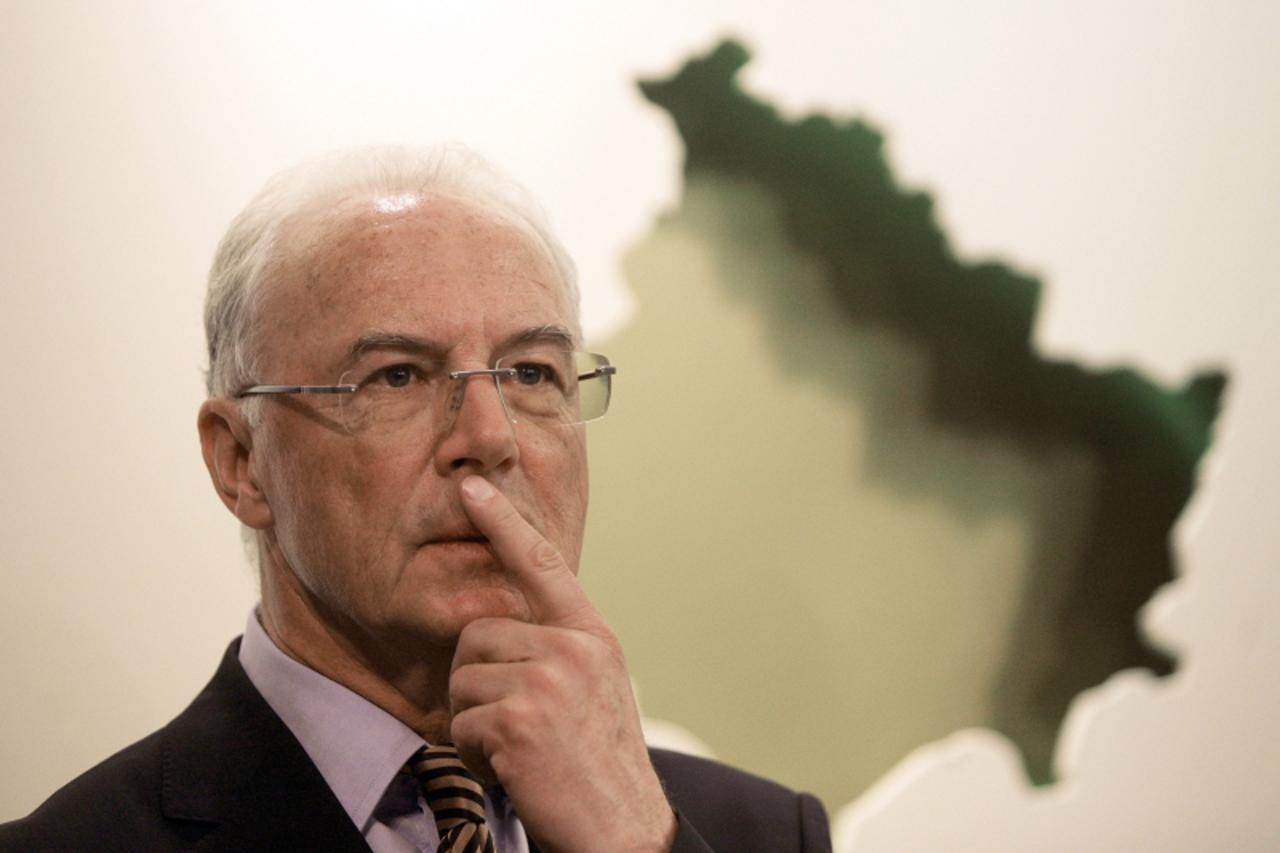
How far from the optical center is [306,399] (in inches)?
56.4

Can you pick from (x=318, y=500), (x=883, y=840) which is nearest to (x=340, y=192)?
(x=318, y=500)

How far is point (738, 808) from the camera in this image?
1797 millimetres

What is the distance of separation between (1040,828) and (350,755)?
154 centimetres

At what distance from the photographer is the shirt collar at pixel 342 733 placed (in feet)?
4.61

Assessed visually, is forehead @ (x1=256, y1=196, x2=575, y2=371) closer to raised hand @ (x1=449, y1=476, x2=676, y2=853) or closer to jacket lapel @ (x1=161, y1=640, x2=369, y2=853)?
raised hand @ (x1=449, y1=476, x2=676, y2=853)

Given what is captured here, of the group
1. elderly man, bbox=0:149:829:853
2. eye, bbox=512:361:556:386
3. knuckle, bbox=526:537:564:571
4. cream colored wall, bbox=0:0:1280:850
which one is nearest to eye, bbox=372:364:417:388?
elderly man, bbox=0:149:829:853

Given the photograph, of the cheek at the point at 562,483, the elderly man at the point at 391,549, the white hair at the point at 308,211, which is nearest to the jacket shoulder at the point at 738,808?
the elderly man at the point at 391,549

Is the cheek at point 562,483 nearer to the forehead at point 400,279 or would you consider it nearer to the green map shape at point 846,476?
the forehead at point 400,279

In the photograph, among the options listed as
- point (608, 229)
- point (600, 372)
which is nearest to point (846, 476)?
point (608, 229)

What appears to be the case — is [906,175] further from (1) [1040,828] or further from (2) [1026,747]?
(1) [1040,828]

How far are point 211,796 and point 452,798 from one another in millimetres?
253

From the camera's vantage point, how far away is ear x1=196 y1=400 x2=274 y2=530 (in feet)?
4.97

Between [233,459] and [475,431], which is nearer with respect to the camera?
[475,431]

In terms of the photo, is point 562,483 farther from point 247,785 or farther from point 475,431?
point 247,785
